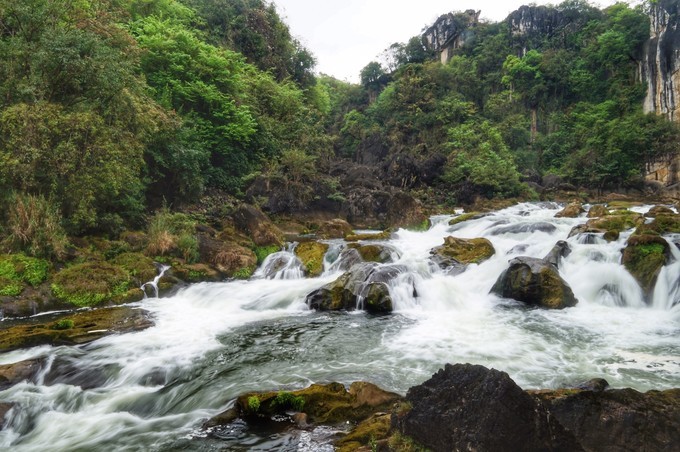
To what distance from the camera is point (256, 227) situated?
52.3ft

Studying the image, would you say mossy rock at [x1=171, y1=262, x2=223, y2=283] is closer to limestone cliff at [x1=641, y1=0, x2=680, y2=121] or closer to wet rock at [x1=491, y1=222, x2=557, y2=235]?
wet rock at [x1=491, y1=222, x2=557, y2=235]

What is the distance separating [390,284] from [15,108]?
1059 cm

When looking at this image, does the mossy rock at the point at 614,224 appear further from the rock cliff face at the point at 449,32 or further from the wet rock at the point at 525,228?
the rock cliff face at the point at 449,32

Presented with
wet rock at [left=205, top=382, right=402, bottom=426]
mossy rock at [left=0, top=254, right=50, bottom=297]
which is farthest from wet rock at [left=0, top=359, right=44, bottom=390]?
mossy rock at [left=0, top=254, right=50, bottom=297]

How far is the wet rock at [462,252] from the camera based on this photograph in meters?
12.9

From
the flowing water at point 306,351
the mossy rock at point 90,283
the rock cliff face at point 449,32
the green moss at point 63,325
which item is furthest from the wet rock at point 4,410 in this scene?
the rock cliff face at point 449,32

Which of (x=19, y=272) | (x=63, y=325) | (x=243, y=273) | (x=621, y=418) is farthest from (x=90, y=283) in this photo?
(x=621, y=418)

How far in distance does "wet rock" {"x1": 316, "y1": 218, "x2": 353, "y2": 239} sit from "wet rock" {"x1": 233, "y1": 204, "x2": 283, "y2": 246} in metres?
2.62

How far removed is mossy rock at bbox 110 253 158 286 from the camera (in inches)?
443

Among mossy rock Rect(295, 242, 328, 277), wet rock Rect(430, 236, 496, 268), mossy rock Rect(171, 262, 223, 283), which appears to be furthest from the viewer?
mossy rock Rect(295, 242, 328, 277)

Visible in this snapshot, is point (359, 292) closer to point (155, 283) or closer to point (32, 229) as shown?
point (155, 283)

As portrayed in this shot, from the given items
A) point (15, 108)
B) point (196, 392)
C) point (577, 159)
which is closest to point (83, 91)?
point (15, 108)

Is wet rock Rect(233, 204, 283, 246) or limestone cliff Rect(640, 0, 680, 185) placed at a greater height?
limestone cliff Rect(640, 0, 680, 185)

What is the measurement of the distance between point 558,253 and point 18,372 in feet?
41.8
